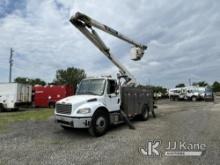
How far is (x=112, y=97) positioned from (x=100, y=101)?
0.93 meters

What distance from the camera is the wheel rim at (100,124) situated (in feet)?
27.9

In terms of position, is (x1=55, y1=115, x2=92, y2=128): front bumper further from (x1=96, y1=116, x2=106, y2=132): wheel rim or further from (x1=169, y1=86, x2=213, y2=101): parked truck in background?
(x1=169, y1=86, x2=213, y2=101): parked truck in background

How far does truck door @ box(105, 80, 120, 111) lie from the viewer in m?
9.45

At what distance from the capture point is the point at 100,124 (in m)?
8.64

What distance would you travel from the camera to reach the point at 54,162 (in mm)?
5551

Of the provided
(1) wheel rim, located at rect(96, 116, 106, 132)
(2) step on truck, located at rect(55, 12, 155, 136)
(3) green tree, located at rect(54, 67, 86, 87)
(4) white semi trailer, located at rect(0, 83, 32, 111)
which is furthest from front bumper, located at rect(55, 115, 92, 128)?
(3) green tree, located at rect(54, 67, 86, 87)

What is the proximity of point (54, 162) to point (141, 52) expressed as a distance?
11887 mm

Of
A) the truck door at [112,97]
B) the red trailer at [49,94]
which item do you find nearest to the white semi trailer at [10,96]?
the red trailer at [49,94]

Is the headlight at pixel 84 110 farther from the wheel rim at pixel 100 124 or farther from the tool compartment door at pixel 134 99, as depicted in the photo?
the tool compartment door at pixel 134 99

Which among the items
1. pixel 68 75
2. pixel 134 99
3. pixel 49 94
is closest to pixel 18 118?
pixel 134 99

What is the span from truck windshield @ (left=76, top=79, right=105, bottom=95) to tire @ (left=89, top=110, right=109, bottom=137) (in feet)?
3.18

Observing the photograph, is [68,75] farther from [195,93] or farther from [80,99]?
[80,99]

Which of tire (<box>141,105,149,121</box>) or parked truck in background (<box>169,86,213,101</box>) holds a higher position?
parked truck in background (<box>169,86,213,101</box>)

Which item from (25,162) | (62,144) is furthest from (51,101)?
(25,162)
